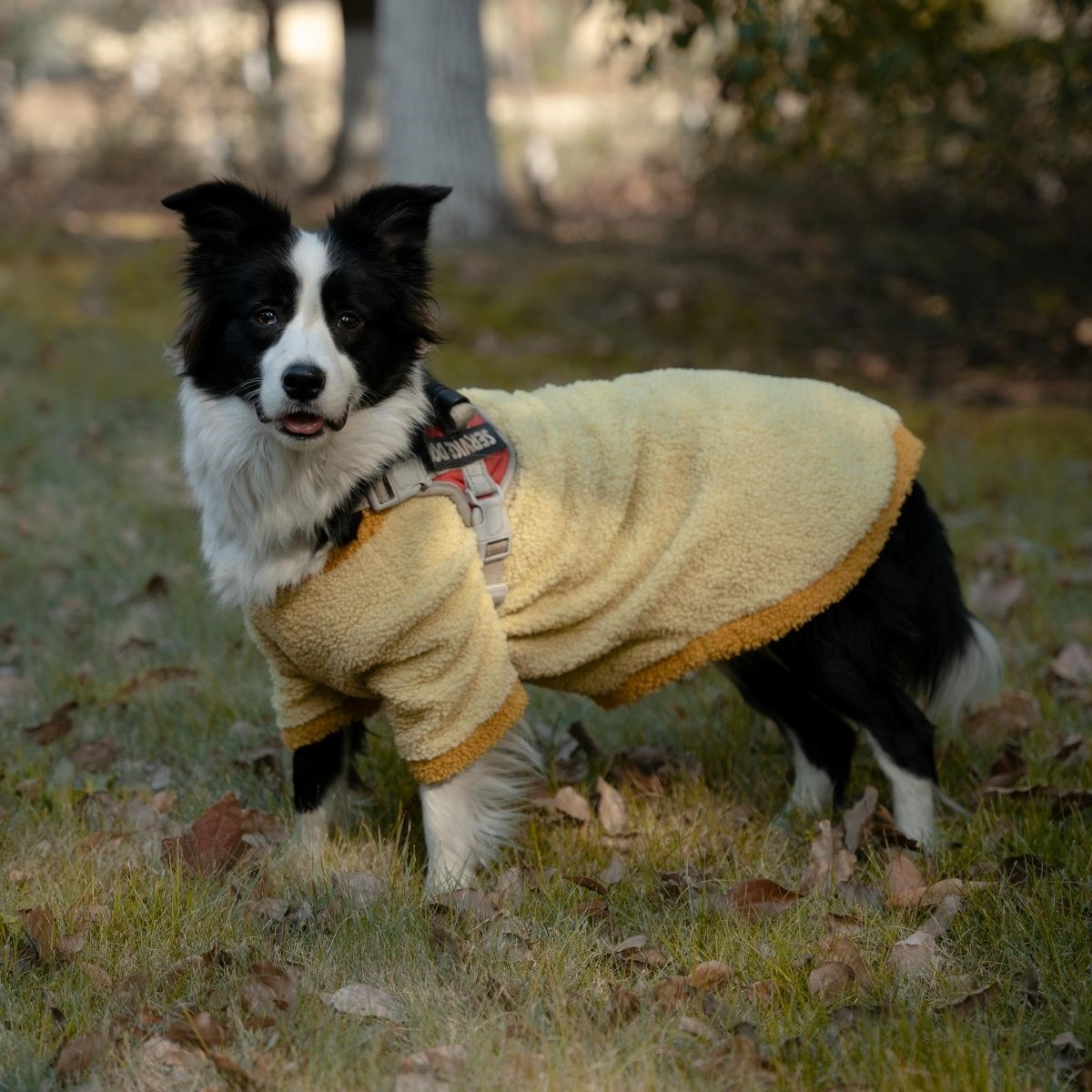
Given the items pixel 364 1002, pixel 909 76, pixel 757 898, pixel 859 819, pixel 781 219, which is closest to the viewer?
pixel 364 1002

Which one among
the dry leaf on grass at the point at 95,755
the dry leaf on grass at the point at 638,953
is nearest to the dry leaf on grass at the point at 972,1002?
the dry leaf on grass at the point at 638,953

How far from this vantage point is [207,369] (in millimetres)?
3068

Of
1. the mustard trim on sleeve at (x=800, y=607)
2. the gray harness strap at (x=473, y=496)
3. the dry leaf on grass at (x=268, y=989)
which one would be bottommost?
the dry leaf on grass at (x=268, y=989)

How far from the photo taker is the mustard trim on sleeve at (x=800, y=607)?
126 inches

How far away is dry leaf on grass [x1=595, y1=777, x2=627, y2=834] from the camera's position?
3414 mm

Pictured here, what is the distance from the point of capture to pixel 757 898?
2930mm

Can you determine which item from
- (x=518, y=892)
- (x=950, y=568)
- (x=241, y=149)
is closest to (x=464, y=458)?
(x=518, y=892)

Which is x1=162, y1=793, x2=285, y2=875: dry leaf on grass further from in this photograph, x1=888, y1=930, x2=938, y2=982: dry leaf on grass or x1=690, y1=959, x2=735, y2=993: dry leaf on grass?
x1=888, y1=930, x2=938, y2=982: dry leaf on grass

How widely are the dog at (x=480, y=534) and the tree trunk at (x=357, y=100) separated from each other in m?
12.6

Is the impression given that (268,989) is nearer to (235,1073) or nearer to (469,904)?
(235,1073)

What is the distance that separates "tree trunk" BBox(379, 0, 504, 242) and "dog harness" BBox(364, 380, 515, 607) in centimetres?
748

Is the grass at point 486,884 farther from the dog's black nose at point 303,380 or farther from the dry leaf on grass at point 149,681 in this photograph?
the dog's black nose at point 303,380

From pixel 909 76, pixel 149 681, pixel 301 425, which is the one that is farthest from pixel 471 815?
pixel 909 76

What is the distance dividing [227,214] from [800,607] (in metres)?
1.67
